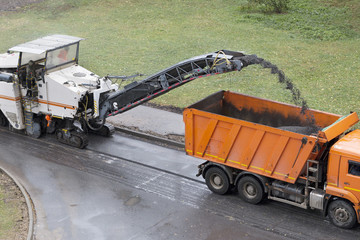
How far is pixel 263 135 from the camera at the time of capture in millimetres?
11766

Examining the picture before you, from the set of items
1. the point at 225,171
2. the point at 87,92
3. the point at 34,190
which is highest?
the point at 87,92

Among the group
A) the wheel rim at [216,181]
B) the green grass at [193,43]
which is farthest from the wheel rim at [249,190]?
the green grass at [193,43]

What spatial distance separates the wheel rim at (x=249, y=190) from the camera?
40.4 ft

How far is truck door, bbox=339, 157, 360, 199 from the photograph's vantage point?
35.3 ft

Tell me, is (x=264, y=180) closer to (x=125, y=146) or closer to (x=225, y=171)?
(x=225, y=171)

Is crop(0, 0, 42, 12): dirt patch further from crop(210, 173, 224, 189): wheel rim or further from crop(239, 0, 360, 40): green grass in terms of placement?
crop(210, 173, 224, 189): wheel rim

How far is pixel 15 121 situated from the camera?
53.1ft

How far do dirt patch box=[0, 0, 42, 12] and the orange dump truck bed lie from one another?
956 inches

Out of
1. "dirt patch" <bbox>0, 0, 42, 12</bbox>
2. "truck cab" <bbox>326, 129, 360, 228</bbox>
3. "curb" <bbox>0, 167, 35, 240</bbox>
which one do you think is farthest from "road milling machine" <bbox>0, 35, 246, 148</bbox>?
"dirt patch" <bbox>0, 0, 42, 12</bbox>

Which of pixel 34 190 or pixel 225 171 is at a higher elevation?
pixel 225 171

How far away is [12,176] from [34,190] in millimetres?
1017

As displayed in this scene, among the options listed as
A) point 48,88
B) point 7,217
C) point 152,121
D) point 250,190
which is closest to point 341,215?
point 250,190

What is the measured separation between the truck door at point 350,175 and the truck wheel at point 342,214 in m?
0.39

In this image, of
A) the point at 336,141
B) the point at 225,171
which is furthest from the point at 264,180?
the point at 336,141
